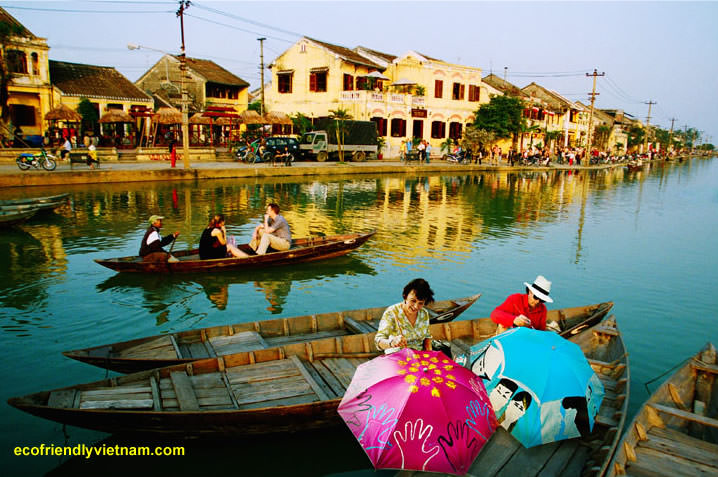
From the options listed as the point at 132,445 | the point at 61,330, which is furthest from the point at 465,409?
the point at 61,330

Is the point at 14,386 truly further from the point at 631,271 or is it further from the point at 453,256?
the point at 631,271

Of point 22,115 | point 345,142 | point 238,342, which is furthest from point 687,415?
point 22,115

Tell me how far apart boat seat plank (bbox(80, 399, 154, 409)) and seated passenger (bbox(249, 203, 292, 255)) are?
259 inches

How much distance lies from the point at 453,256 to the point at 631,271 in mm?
4447

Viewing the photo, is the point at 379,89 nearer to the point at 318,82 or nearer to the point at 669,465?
the point at 318,82

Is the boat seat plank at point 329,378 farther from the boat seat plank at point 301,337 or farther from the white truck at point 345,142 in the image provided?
the white truck at point 345,142

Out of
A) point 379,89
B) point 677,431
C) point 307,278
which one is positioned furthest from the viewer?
point 379,89

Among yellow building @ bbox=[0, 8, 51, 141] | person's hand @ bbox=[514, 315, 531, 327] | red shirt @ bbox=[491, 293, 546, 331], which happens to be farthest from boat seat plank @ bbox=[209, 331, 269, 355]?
yellow building @ bbox=[0, 8, 51, 141]

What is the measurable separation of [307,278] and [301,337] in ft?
14.7

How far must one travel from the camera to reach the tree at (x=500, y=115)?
155 ft

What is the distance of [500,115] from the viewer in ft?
155

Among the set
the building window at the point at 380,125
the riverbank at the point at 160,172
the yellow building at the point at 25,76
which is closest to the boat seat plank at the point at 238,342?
the riverbank at the point at 160,172

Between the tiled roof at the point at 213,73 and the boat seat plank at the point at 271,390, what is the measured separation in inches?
1670

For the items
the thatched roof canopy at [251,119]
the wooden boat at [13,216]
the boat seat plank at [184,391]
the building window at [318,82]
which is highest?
the building window at [318,82]
